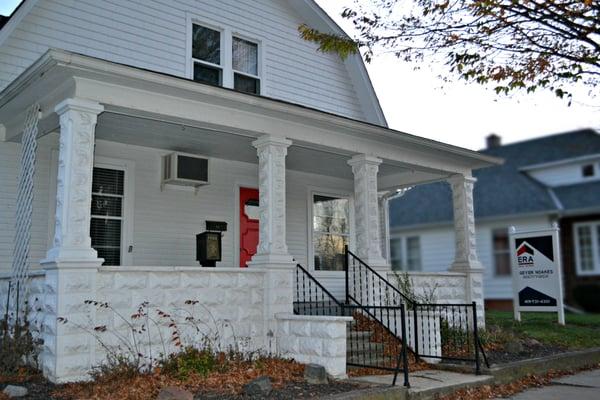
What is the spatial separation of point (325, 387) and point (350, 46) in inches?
180

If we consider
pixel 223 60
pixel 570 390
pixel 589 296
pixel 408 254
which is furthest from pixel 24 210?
pixel 408 254

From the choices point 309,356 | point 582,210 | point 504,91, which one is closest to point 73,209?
point 309,356

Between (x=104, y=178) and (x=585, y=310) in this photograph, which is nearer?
(x=104, y=178)

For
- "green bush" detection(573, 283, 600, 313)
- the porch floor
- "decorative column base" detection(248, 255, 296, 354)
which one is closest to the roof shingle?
"green bush" detection(573, 283, 600, 313)

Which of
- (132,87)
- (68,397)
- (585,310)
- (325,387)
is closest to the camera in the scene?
(68,397)

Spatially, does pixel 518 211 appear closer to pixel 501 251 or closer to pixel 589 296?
pixel 501 251

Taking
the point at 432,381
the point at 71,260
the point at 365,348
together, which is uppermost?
the point at 71,260

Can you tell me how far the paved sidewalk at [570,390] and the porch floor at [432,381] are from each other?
531mm

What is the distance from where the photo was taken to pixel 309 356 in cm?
783

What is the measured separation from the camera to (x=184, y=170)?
9.99 m

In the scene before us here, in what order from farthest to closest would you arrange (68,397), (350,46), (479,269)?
1. (479,269)
2. (350,46)
3. (68,397)

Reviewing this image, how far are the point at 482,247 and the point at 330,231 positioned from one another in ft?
38.0

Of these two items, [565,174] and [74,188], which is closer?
[74,188]

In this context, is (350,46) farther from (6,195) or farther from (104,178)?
(6,195)
